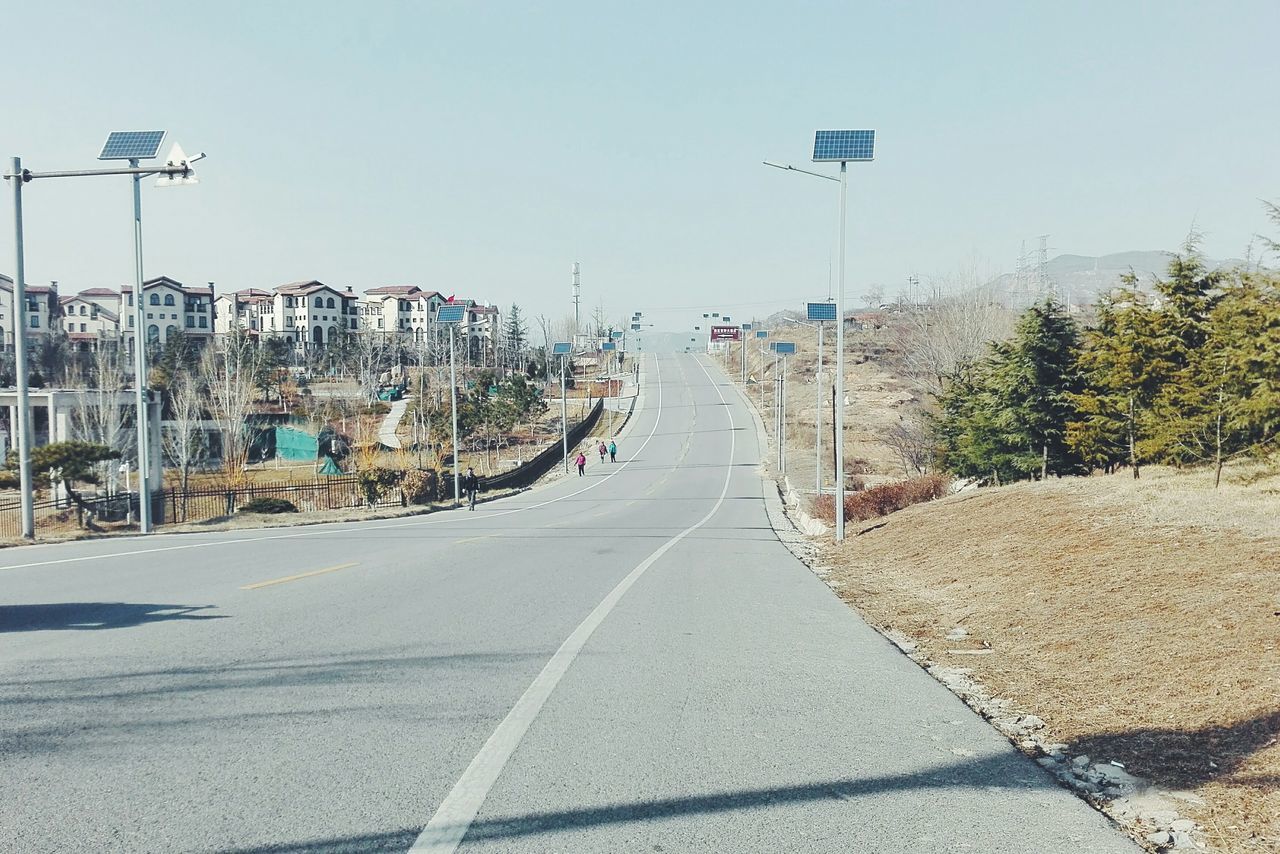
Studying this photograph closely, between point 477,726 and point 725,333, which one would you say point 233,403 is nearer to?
point 477,726

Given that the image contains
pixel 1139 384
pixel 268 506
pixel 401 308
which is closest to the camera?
pixel 1139 384

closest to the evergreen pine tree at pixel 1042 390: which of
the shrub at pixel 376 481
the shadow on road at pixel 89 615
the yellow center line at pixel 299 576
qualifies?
the yellow center line at pixel 299 576

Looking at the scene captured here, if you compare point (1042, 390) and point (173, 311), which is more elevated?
point (173, 311)

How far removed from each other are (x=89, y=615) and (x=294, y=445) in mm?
58839

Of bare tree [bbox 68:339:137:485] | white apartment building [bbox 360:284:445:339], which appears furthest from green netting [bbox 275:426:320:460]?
white apartment building [bbox 360:284:445:339]

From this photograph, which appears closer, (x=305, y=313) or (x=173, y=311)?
(x=173, y=311)

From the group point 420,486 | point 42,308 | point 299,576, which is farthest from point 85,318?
point 299,576

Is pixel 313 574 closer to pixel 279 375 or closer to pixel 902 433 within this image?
pixel 902 433

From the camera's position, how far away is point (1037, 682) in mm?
7582

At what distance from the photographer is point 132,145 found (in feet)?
72.8

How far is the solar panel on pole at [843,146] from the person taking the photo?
20.1m

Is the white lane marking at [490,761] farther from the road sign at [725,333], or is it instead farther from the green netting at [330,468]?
the road sign at [725,333]

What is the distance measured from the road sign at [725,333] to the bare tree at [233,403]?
73.9 m

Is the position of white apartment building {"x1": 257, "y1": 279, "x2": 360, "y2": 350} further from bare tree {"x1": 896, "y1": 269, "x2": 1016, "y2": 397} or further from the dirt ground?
the dirt ground
